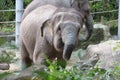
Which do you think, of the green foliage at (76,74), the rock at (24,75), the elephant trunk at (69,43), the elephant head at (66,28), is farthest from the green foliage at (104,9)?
the rock at (24,75)

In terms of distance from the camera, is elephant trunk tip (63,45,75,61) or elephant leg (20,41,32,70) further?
elephant leg (20,41,32,70)

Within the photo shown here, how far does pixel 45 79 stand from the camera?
148 centimetres

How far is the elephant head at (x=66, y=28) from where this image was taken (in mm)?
3388

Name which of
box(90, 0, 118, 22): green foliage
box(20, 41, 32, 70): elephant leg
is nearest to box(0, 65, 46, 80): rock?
box(20, 41, 32, 70): elephant leg

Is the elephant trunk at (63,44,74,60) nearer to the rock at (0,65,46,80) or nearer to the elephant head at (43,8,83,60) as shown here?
the elephant head at (43,8,83,60)

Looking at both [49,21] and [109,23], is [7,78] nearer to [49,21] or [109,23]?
[49,21]

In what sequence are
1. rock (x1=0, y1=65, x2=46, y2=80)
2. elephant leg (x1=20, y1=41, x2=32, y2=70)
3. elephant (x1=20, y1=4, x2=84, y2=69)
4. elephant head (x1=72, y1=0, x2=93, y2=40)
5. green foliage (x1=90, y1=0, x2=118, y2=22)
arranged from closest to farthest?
rock (x1=0, y1=65, x2=46, y2=80) → elephant (x1=20, y1=4, x2=84, y2=69) → elephant head (x1=72, y1=0, x2=93, y2=40) → elephant leg (x1=20, y1=41, x2=32, y2=70) → green foliage (x1=90, y1=0, x2=118, y2=22)

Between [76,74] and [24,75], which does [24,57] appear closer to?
[76,74]

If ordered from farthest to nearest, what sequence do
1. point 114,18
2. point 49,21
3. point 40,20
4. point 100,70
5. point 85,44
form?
point 114,18 < point 85,44 < point 40,20 < point 49,21 < point 100,70

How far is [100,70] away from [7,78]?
16.0 inches

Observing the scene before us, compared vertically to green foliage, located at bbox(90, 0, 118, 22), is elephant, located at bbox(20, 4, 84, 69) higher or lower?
higher

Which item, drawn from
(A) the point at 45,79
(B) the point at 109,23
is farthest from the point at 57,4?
(B) the point at 109,23

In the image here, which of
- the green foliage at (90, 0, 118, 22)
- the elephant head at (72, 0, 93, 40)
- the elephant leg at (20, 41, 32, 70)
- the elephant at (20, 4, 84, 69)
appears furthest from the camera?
the green foliage at (90, 0, 118, 22)

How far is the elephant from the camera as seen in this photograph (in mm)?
3506
